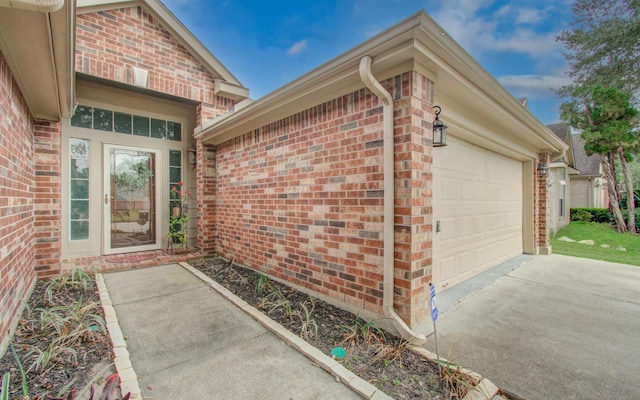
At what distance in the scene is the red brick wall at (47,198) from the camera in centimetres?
418

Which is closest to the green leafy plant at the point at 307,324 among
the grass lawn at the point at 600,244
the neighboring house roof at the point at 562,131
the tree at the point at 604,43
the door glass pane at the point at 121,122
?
the door glass pane at the point at 121,122

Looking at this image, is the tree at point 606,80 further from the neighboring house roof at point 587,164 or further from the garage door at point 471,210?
the garage door at point 471,210

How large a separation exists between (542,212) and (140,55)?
936cm

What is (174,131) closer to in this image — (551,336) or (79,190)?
(79,190)

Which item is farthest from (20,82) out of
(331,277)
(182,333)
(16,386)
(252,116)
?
(331,277)

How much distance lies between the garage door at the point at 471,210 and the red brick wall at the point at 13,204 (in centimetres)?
443

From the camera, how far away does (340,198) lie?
10.3 ft

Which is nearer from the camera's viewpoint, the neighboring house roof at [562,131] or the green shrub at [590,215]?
the neighboring house roof at [562,131]

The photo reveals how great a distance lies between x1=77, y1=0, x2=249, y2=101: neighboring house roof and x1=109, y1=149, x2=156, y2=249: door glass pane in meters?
2.25

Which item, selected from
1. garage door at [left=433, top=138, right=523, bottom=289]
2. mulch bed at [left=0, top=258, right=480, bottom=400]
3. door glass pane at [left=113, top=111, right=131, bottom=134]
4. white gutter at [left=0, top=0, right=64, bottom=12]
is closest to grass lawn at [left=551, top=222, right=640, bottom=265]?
garage door at [left=433, top=138, right=523, bottom=289]

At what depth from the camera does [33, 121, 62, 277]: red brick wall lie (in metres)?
4.18

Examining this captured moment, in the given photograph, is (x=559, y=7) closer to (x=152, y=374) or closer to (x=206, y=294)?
(x=206, y=294)

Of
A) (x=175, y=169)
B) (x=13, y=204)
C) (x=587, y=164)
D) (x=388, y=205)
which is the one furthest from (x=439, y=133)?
(x=587, y=164)

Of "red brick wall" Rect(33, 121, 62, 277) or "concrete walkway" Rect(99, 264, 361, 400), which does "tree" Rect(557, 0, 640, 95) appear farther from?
"red brick wall" Rect(33, 121, 62, 277)
